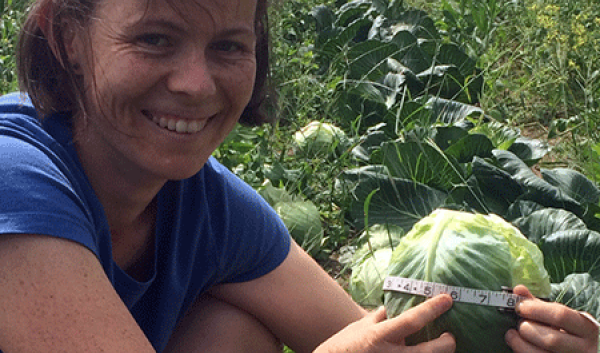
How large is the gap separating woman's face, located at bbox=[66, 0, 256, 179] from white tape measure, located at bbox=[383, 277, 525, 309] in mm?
621

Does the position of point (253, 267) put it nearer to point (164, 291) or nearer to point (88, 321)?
point (164, 291)

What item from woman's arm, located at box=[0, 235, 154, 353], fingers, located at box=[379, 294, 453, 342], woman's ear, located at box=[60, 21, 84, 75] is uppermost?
woman's ear, located at box=[60, 21, 84, 75]

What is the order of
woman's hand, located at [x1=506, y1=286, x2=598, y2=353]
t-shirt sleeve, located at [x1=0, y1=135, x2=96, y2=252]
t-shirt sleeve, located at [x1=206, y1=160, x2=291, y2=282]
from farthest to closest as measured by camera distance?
t-shirt sleeve, located at [x1=206, y1=160, x2=291, y2=282]
woman's hand, located at [x1=506, y1=286, x2=598, y2=353]
t-shirt sleeve, located at [x1=0, y1=135, x2=96, y2=252]

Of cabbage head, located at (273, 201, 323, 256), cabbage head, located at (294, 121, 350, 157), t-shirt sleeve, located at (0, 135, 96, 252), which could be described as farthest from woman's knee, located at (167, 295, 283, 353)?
cabbage head, located at (294, 121, 350, 157)

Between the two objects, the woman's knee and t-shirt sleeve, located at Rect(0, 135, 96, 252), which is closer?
t-shirt sleeve, located at Rect(0, 135, 96, 252)

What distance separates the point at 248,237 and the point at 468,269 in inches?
27.1

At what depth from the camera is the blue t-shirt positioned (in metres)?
1.71

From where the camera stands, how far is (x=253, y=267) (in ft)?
8.14

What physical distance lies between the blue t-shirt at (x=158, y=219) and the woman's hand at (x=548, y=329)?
82cm

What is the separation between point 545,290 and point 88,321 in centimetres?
117

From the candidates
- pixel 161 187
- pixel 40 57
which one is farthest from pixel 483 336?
pixel 40 57

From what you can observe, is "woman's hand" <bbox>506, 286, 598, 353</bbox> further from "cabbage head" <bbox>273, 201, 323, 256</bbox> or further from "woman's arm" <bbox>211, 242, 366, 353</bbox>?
"cabbage head" <bbox>273, 201, 323, 256</bbox>

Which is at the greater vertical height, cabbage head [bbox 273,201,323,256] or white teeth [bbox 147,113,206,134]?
white teeth [bbox 147,113,206,134]

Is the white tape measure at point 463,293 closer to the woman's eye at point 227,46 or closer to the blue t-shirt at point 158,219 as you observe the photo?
the blue t-shirt at point 158,219
